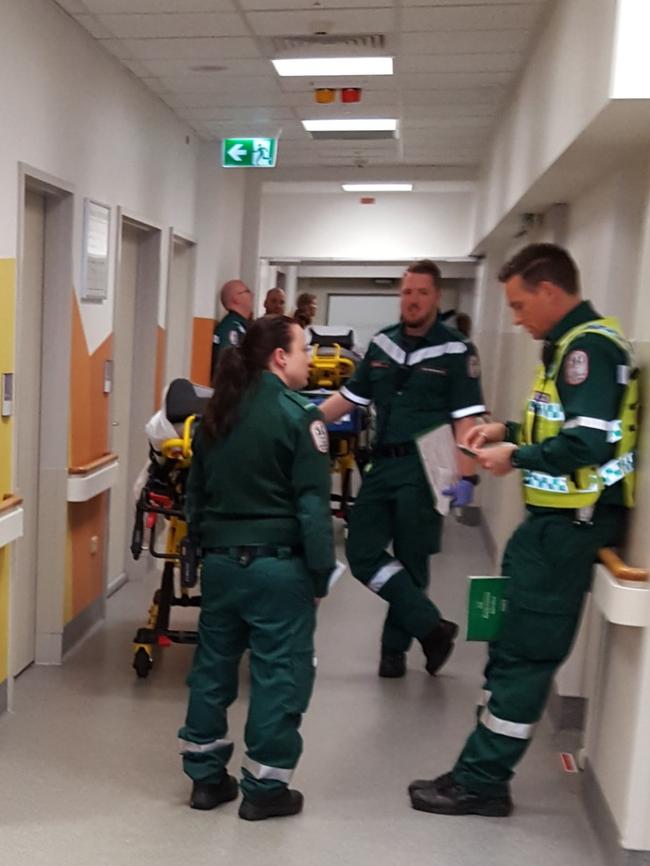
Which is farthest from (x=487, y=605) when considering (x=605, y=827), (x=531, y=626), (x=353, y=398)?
(x=353, y=398)

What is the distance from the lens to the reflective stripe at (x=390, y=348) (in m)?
3.75

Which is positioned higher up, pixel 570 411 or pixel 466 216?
pixel 466 216

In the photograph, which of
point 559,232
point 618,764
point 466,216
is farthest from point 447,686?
point 466,216

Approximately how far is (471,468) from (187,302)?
10.3 feet

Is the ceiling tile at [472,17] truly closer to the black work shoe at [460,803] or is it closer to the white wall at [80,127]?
the white wall at [80,127]

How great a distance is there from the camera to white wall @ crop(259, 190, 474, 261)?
820cm

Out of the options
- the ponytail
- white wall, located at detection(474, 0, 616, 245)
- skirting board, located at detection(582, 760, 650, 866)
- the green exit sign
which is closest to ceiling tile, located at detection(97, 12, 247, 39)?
white wall, located at detection(474, 0, 616, 245)

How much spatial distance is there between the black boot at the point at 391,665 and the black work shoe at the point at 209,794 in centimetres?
129

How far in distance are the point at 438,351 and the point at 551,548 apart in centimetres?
132

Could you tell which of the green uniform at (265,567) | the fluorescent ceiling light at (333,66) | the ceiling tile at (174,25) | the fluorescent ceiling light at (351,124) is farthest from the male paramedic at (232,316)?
the green uniform at (265,567)

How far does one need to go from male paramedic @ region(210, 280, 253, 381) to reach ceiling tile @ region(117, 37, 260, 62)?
6.66 ft

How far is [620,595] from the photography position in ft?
7.96

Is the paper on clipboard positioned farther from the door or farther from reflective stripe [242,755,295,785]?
the door

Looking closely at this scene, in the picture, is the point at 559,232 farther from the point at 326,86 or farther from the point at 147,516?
the point at 147,516
